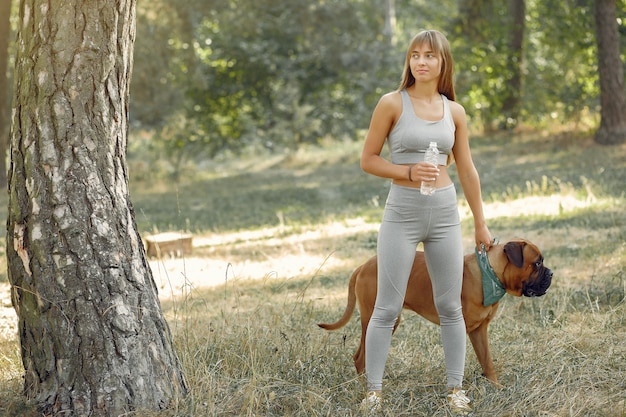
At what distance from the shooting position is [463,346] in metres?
4.12

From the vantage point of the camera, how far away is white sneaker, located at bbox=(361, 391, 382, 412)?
396 cm

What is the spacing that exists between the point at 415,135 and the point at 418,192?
26 centimetres

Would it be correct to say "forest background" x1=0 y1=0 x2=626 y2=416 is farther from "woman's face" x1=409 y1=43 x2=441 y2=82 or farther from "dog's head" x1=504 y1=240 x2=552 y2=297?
"woman's face" x1=409 y1=43 x2=441 y2=82

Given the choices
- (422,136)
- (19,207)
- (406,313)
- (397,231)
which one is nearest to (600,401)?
(397,231)

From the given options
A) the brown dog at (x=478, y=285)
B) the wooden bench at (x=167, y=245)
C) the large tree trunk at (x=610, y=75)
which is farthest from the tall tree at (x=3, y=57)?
the brown dog at (x=478, y=285)

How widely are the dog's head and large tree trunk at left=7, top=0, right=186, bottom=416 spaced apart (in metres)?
1.82

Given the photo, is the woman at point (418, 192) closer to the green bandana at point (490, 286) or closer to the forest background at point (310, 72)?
the green bandana at point (490, 286)

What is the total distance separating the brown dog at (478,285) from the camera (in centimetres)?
424

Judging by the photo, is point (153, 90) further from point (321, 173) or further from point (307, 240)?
point (307, 240)

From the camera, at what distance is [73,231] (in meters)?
3.80

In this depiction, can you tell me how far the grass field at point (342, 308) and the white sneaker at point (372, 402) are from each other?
0.05 m

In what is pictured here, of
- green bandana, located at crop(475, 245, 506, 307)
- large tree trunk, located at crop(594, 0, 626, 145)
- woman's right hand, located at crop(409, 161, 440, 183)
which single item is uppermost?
large tree trunk, located at crop(594, 0, 626, 145)

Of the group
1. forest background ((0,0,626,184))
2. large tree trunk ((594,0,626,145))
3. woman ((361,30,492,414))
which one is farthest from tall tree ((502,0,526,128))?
woman ((361,30,492,414))

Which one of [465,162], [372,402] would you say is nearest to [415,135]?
[465,162]
